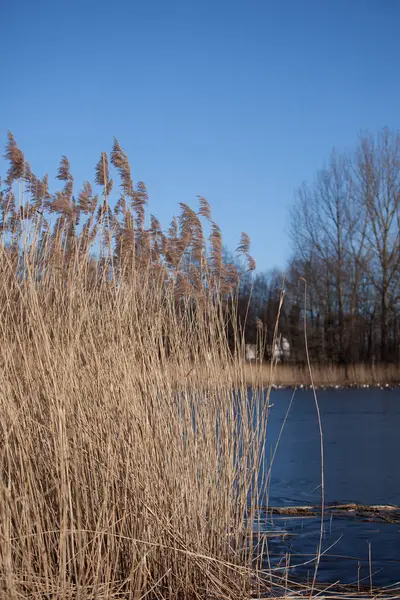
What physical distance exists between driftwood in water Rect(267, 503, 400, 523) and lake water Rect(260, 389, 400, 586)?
9 cm

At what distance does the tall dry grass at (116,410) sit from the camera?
214 centimetres

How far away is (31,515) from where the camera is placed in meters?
2.21

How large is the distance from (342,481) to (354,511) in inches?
43.7

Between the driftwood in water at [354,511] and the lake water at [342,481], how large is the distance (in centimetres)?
9

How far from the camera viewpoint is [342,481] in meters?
5.28

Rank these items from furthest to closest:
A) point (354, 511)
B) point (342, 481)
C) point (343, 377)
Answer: point (343, 377)
point (342, 481)
point (354, 511)

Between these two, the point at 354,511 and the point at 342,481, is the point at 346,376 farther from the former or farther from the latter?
the point at 354,511

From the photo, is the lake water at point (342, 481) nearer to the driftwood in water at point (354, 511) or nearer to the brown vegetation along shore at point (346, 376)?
the driftwood in water at point (354, 511)

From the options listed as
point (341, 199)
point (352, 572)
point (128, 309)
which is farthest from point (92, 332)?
point (341, 199)

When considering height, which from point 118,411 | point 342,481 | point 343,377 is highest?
point 118,411

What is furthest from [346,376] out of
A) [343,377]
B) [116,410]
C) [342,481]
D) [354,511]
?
[116,410]

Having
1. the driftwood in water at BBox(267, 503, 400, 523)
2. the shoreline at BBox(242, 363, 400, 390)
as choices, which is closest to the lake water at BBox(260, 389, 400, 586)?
the driftwood in water at BBox(267, 503, 400, 523)

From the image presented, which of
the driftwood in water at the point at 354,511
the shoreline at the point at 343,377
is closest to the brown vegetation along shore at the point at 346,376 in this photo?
the shoreline at the point at 343,377

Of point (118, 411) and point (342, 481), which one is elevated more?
point (118, 411)
